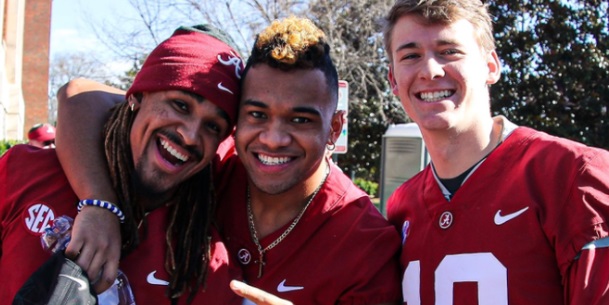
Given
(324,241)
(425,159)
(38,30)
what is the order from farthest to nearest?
(38,30), (425,159), (324,241)

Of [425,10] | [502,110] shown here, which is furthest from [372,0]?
[425,10]

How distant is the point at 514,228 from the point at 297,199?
0.96m

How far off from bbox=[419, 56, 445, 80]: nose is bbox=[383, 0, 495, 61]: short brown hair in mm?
161

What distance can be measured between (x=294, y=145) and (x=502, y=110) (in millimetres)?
9590

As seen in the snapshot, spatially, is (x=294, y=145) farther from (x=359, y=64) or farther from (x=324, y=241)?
(x=359, y=64)

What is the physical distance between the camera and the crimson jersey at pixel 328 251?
2439 millimetres

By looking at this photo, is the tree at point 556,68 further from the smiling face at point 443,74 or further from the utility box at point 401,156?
the smiling face at point 443,74

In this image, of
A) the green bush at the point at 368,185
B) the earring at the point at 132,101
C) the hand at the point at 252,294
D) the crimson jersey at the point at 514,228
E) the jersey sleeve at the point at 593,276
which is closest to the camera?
the jersey sleeve at the point at 593,276

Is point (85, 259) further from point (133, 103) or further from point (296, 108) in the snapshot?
point (296, 108)

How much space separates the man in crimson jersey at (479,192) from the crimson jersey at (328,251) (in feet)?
0.34

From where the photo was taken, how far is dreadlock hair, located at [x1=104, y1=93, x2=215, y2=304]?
2.39 meters

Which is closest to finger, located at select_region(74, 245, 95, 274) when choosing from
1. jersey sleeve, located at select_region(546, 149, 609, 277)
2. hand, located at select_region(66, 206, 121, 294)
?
hand, located at select_region(66, 206, 121, 294)

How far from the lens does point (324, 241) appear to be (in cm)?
257

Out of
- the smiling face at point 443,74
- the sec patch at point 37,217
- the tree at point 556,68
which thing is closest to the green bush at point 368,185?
the tree at point 556,68
